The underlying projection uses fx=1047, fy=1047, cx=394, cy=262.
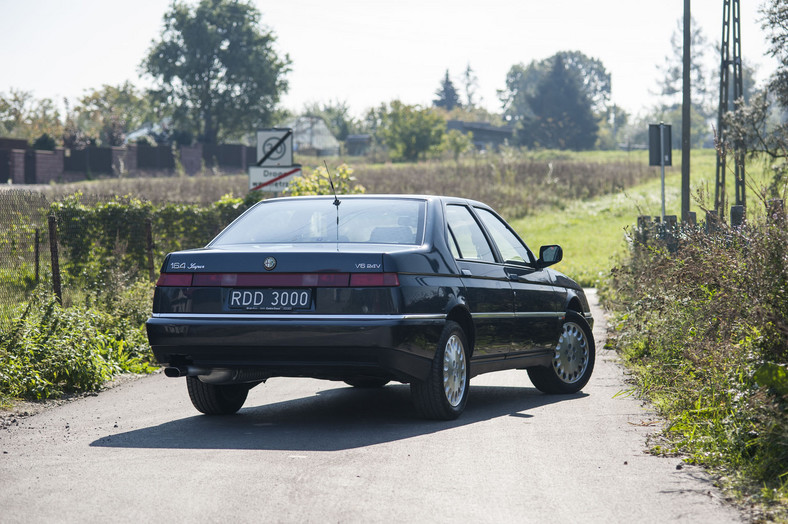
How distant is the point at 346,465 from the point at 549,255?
3.67 meters

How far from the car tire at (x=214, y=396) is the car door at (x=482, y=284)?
186 cm

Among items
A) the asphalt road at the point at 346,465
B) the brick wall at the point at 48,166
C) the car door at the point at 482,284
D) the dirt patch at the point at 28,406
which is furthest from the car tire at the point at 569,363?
the brick wall at the point at 48,166

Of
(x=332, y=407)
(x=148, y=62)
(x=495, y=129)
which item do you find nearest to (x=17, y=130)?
(x=148, y=62)

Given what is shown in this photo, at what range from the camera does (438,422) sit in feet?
24.1

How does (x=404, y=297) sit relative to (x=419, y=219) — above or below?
below

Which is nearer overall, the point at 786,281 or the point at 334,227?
the point at 786,281

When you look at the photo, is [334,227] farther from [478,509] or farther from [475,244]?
[478,509]

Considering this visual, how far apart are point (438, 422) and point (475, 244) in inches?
60.0

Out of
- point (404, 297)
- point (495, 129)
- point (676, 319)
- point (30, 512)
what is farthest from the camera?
point (495, 129)

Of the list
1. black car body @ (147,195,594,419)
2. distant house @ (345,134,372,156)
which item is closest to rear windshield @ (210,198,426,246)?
black car body @ (147,195,594,419)

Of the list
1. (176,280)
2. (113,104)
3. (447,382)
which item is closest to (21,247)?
(176,280)

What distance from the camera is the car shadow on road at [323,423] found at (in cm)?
659

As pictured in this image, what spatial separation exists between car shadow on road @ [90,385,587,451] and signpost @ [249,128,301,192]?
10162 millimetres

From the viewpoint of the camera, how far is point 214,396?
775cm
